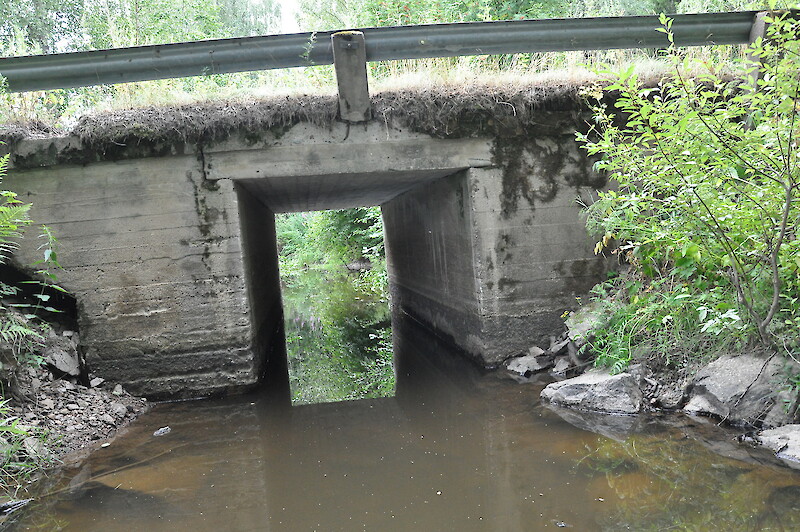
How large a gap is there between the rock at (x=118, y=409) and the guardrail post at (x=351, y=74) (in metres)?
3.51

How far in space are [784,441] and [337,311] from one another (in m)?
10.4

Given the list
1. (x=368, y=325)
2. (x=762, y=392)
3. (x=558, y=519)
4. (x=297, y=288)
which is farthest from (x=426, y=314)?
(x=297, y=288)

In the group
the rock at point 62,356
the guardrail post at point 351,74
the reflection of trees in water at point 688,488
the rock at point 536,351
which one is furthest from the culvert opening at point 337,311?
the guardrail post at point 351,74

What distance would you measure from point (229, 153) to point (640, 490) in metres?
4.70

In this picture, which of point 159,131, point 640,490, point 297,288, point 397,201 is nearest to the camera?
point 640,490

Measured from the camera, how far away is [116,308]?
589 centimetres

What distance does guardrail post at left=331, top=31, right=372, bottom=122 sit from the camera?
567cm

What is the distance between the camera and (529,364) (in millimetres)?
6129

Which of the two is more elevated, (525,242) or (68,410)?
(525,242)

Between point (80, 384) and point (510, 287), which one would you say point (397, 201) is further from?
point (80, 384)

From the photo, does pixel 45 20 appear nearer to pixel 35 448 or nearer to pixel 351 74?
pixel 351 74

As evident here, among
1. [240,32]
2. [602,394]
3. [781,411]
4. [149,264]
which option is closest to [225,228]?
[149,264]

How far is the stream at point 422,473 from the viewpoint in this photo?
10.4 ft

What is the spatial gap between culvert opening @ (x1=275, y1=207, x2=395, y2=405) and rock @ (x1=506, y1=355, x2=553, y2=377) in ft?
4.37
